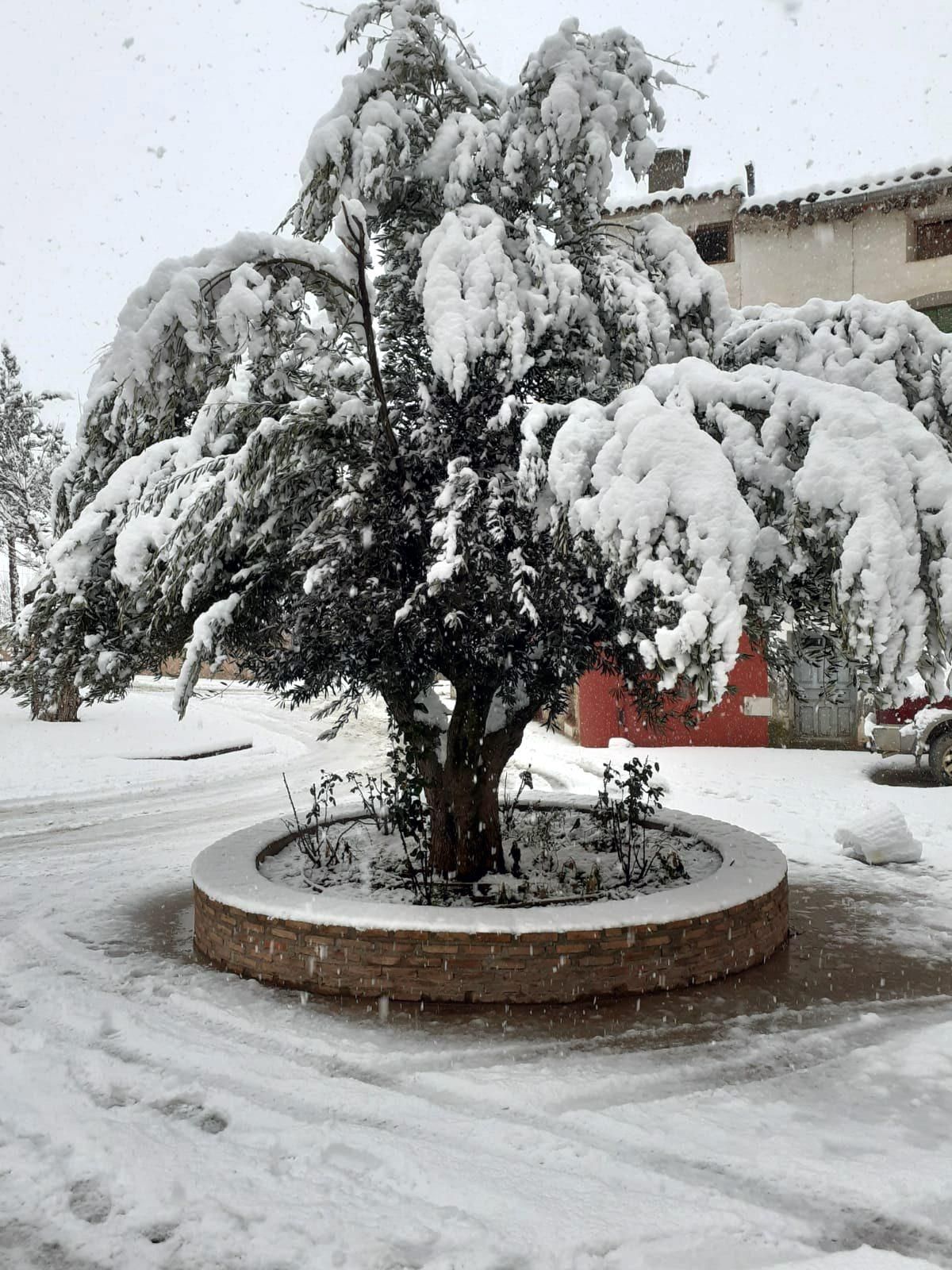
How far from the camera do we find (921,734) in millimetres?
13117

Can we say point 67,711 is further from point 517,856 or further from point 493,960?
point 493,960

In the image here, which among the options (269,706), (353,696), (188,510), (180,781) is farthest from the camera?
(269,706)

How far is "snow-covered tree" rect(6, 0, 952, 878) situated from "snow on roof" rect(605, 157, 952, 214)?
44.6ft

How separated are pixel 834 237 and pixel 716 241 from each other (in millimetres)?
2334

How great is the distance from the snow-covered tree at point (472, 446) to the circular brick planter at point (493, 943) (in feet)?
4.88

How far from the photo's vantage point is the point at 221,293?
555 centimetres

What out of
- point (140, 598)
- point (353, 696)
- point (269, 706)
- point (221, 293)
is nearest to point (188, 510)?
point (140, 598)

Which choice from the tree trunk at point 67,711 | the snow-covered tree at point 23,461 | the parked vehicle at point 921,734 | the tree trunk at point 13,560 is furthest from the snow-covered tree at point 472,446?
the tree trunk at point 13,560

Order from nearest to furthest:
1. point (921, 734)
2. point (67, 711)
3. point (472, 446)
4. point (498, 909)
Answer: point (498, 909) < point (472, 446) < point (921, 734) < point (67, 711)

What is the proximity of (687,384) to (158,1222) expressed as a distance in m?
4.17

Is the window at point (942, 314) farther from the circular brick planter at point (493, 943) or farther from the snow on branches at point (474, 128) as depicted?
the circular brick planter at point (493, 943)

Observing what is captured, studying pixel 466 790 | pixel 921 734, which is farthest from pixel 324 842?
pixel 921 734

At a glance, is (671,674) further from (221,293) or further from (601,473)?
(221,293)

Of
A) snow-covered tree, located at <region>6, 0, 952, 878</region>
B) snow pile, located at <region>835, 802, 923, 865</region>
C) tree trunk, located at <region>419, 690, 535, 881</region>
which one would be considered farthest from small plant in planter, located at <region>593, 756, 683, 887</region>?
snow pile, located at <region>835, 802, 923, 865</region>
